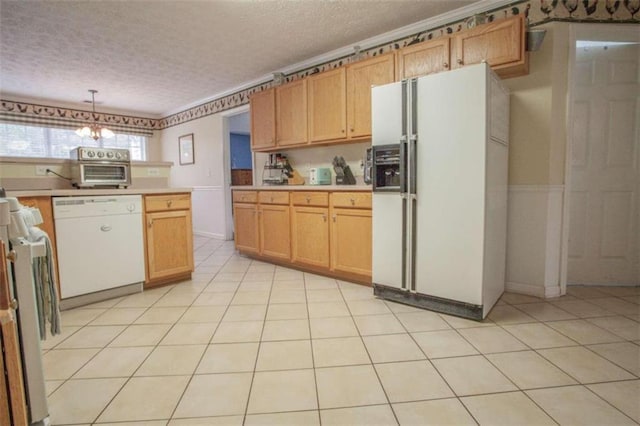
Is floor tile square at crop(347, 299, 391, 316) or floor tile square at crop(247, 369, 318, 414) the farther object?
floor tile square at crop(347, 299, 391, 316)

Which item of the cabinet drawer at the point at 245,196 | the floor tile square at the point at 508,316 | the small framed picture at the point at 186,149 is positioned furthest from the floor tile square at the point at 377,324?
the small framed picture at the point at 186,149

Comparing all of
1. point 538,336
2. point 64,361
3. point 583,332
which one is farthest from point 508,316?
point 64,361

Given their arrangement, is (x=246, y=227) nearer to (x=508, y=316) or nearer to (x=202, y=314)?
(x=202, y=314)

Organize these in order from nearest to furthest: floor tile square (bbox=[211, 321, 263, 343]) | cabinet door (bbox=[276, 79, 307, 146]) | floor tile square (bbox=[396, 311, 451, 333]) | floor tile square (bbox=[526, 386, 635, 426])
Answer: floor tile square (bbox=[526, 386, 635, 426]) < floor tile square (bbox=[211, 321, 263, 343]) < floor tile square (bbox=[396, 311, 451, 333]) < cabinet door (bbox=[276, 79, 307, 146])

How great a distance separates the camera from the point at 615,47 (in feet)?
9.28

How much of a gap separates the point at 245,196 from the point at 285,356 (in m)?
2.68

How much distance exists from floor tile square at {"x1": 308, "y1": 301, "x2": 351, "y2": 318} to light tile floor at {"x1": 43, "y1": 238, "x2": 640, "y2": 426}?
0.03 ft

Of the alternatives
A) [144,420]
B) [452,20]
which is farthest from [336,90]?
[144,420]

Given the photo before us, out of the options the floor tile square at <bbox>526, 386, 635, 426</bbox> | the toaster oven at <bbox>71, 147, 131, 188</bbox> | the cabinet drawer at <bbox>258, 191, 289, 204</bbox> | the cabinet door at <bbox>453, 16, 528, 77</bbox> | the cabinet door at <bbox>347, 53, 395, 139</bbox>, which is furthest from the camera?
the cabinet drawer at <bbox>258, 191, 289, 204</bbox>

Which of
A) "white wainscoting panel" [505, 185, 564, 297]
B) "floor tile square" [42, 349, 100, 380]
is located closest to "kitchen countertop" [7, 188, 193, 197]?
"floor tile square" [42, 349, 100, 380]

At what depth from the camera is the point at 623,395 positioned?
1.45 metres

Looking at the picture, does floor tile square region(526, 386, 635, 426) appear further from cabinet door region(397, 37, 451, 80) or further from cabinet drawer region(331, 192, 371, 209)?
cabinet door region(397, 37, 451, 80)

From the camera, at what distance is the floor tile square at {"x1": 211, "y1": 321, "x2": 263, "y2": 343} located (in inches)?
79.6

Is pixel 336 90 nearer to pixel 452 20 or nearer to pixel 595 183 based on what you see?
pixel 452 20
